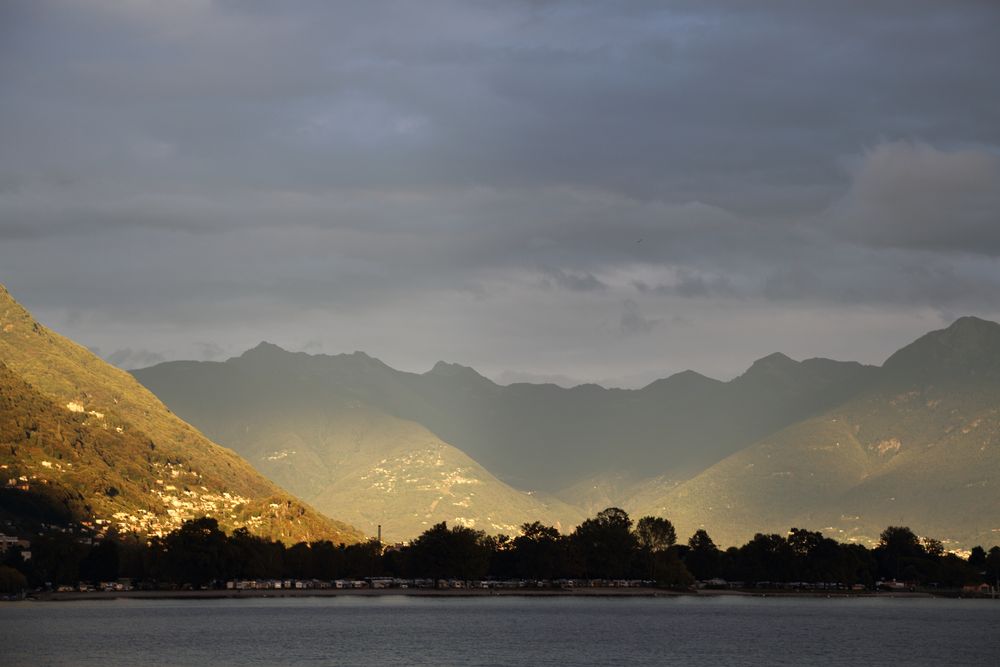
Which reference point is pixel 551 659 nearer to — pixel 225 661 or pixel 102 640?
pixel 225 661

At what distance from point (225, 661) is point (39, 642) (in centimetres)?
3718

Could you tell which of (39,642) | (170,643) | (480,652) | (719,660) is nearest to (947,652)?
(719,660)

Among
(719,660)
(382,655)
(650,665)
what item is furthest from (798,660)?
(382,655)

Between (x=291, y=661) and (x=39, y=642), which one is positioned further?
(x=39, y=642)

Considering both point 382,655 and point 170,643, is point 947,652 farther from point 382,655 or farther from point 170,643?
point 170,643

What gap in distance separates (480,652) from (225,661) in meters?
35.4

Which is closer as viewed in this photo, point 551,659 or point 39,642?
point 551,659

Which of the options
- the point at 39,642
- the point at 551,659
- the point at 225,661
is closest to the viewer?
the point at 225,661

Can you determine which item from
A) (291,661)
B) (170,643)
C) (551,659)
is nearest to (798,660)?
(551,659)

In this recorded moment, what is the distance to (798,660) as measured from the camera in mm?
173500

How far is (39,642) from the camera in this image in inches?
7175

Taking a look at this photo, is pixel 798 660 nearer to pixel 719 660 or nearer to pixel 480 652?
pixel 719 660

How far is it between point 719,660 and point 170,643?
2978 inches

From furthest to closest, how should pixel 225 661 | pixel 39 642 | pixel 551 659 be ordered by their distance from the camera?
pixel 39 642 < pixel 551 659 < pixel 225 661
